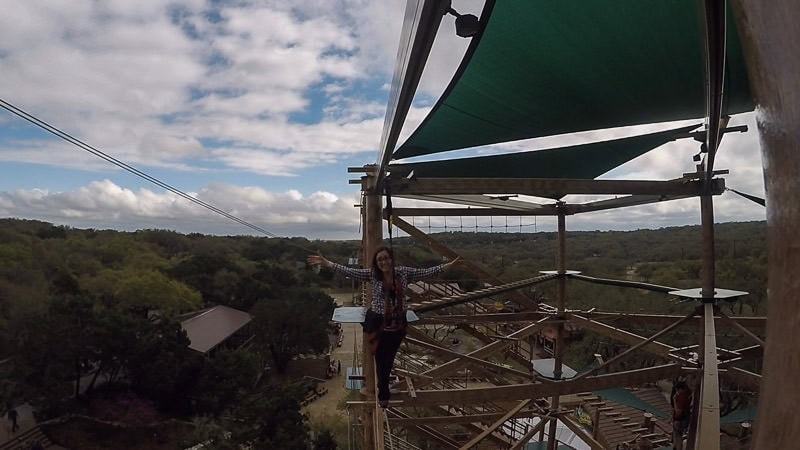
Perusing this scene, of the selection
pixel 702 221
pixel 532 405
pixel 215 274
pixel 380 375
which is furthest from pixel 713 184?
pixel 215 274

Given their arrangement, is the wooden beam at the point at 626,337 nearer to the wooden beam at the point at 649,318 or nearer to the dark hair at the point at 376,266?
the wooden beam at the point at 649,318

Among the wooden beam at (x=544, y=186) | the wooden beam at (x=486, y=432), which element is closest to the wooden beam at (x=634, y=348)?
the wooden beam at (x=544, y=186)

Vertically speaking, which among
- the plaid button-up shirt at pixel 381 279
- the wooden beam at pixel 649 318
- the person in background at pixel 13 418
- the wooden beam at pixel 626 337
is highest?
the plaid button-up shirt at pixel 381 279

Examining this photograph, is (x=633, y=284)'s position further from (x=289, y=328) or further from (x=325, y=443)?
(x=289, y=328)

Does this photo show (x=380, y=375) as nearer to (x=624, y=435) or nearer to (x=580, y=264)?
(x=624, y=435)

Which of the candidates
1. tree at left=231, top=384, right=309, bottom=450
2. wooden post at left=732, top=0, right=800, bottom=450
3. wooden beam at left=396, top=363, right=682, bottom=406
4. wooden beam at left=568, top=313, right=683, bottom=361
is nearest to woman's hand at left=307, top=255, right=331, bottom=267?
wooden beam at left=396, top=363, right=682, bottom=406

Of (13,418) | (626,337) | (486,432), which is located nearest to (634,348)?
(626,337)

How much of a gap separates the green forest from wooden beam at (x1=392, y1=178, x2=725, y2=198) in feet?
13.2

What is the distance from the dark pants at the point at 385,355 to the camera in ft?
9.64

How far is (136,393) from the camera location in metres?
13.7

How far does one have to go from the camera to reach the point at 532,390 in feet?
11.0

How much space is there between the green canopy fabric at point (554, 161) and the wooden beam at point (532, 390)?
1477 mm

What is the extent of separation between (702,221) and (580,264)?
2232cm

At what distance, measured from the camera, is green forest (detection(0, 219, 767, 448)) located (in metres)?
11.7
